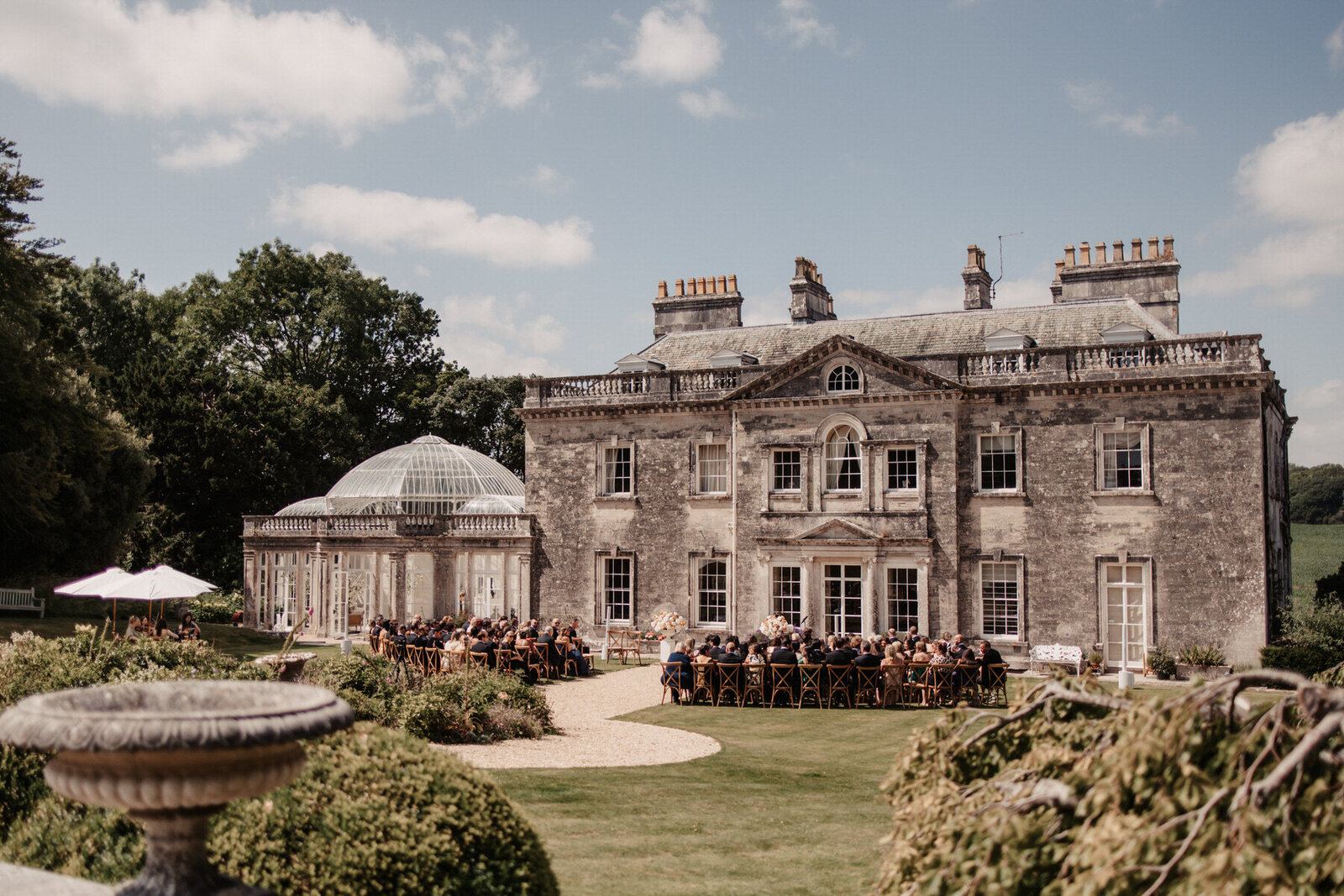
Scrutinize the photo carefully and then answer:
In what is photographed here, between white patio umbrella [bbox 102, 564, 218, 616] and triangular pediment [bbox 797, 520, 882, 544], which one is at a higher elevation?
triangular pediment [bbox 797, 520, 882, 544]

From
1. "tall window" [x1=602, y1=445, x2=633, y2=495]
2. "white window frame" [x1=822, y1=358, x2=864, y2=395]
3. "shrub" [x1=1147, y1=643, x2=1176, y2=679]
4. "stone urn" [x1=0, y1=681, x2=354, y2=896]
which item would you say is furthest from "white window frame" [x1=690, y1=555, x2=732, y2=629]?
"stone urn" [x1=0, y1=681, x2=354, y2=896]

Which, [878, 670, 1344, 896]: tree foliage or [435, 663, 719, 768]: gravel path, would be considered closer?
[878, 670, 1344, 896]: tree foliage

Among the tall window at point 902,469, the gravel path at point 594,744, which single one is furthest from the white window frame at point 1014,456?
the gravel path at point 594,744

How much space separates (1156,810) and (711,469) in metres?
24.9

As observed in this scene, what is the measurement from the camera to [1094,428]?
971 inches

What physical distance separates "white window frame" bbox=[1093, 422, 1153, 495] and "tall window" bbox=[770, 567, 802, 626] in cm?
746

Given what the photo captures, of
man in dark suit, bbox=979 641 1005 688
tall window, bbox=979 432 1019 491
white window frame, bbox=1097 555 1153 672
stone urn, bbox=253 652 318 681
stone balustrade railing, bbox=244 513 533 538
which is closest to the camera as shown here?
stone urn, bbox=253 652 318 681

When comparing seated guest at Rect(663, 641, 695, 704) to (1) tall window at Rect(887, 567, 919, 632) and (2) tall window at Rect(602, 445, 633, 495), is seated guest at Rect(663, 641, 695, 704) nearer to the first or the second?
(1) tall window at Rect(887, 567, 919, 632)

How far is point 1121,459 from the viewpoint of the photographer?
968 inches

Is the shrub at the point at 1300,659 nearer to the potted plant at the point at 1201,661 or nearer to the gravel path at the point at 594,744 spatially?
the potted plant at the point at 1201,661

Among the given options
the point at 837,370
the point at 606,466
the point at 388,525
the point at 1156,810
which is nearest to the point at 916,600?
the point at 837,370

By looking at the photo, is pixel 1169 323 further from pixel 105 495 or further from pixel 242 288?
pixel 242 288

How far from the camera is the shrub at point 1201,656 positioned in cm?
2311

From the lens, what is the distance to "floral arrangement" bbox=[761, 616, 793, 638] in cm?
2378
